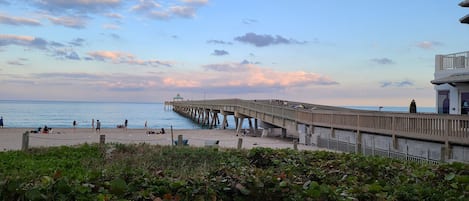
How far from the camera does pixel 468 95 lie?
20.7 metres

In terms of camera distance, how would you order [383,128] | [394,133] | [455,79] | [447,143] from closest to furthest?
[447,143] → [394,133] → [383,128] → [455,79]

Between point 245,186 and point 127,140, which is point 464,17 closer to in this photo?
point 245,186

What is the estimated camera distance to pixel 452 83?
67.8 ft

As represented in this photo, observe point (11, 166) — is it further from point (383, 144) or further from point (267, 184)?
point (383, 144)

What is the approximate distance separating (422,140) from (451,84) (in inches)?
224

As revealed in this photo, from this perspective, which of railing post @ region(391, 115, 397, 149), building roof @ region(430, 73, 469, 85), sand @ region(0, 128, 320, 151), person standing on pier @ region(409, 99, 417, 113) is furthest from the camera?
sand @ region(0, 128, 320, 151)

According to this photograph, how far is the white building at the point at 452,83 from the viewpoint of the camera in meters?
20.4

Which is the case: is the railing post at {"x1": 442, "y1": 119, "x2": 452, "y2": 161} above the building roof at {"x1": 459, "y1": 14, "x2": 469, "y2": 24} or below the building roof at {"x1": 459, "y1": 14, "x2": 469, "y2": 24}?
below

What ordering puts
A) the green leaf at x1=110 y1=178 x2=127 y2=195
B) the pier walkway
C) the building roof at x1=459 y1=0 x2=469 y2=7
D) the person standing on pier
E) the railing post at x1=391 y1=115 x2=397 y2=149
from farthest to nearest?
1. the person standing on pier
2. the railing post at x1=391 y1=115 x2=397 y2=149
3. the building roof at x1=459 y1=0 x2=469 y2=7
4. the pier walkway
5. the green leaf at x1=110 y1=178 x2=127 y2=195

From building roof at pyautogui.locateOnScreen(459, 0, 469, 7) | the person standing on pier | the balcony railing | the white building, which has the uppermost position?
building roof at pyautogui.locateOnScreen(459, 0, 469, 7)

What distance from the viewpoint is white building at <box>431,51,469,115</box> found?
20406 mm

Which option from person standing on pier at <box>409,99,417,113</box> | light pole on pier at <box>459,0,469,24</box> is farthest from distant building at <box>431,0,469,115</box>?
light pole on pier at <box>459,0,469,24</box>

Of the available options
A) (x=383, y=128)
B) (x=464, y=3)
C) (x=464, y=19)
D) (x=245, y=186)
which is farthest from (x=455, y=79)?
(x=245, y=186)

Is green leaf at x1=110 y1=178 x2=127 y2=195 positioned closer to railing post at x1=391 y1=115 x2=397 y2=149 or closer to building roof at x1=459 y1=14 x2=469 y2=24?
building roof at x1=459 y1=14 x2=469 y2=24
